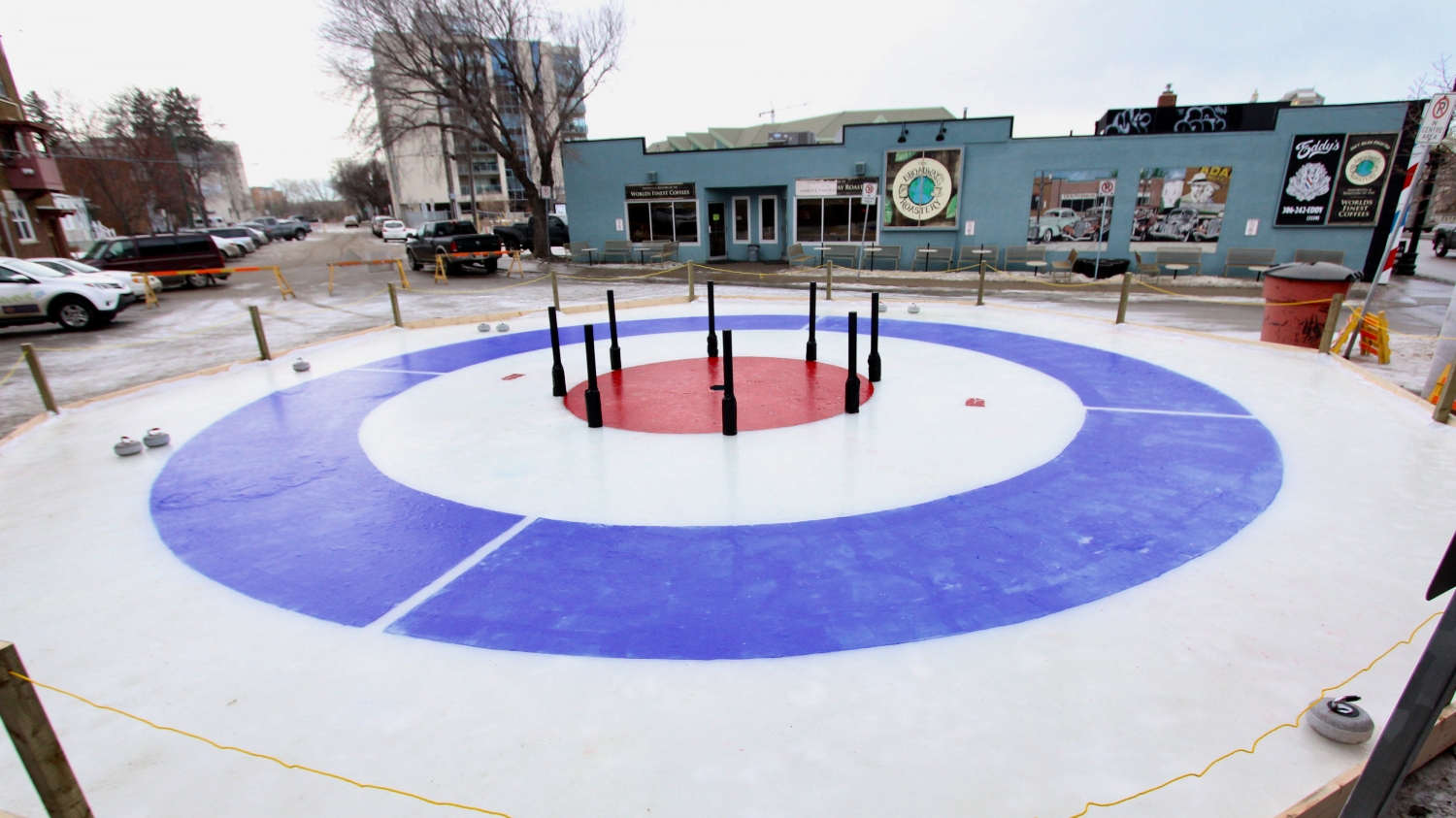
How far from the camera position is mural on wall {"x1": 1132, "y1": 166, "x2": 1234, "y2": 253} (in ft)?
73.1

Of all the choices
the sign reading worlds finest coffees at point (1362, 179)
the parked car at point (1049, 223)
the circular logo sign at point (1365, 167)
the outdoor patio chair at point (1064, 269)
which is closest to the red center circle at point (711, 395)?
the outdoor patio chair at point (1064, 269)

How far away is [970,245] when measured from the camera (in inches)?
984

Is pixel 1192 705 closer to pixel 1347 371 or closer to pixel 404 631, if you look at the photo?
pixel 404 631

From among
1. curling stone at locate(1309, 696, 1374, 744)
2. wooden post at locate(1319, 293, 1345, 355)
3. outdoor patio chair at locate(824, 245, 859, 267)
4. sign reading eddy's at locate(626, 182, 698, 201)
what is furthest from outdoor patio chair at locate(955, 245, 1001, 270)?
curling stone at locate(1309, 696, 1374, 744)

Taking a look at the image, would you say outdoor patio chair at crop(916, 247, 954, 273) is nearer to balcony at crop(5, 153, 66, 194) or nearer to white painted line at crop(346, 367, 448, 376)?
white painted line at crop(346, 367, 448, 376)

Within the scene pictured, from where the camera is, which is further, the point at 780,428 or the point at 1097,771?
the point at 780,428

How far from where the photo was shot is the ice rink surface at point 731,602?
3195 millimetres

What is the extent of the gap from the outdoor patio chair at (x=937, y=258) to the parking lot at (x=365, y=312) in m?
2.99

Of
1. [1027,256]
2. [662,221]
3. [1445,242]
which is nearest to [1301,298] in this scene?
[1027,256]

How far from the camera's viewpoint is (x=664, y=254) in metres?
28.9

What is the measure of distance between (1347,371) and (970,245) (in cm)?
1614

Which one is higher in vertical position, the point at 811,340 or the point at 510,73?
the point at 510,73

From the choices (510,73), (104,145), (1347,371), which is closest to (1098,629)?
(1347,371)

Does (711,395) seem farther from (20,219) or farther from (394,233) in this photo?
(394,233)
